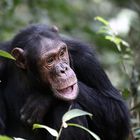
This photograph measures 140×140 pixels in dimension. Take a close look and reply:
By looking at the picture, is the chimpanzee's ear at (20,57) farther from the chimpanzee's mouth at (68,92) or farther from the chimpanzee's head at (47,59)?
the chimpanzee's mouth at (68,92)

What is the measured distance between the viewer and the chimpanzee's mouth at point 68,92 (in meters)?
6.01

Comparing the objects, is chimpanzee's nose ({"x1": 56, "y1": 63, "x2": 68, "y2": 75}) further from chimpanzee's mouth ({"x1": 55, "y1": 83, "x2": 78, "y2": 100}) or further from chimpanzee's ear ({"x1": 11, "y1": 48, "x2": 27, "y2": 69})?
chimpanzee's ear ({"x1": 11, "y1": 48, "x2": 27, "y2": 69})

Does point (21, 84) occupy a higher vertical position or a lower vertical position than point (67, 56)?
lower

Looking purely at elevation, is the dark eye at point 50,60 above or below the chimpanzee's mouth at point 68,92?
above

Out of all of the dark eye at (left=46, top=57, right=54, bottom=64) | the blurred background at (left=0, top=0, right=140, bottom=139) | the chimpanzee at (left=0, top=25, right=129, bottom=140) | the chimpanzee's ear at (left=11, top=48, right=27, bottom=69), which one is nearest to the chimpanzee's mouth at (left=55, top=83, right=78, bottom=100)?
the chimpanzee at (left=0, top=25, right=129, bottom=140)

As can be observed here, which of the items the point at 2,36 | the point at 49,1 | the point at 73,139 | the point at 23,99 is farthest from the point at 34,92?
the point at 49,1

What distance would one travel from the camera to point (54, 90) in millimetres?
6125

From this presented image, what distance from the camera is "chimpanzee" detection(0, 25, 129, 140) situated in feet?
20.1

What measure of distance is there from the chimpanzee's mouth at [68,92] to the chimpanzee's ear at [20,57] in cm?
50

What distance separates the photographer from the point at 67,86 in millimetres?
6027

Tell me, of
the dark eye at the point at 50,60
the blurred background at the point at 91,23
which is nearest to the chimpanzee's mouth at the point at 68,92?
the dark eye at the point at 50,60

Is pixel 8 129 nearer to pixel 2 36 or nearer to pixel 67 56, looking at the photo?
pixel 67 56

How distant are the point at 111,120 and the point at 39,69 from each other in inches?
33.1

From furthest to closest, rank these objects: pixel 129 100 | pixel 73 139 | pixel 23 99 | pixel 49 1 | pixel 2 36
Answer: pixel 49 1
pixel 2 36
pixel 129 100
pixel 23 99
pixel 73 139
